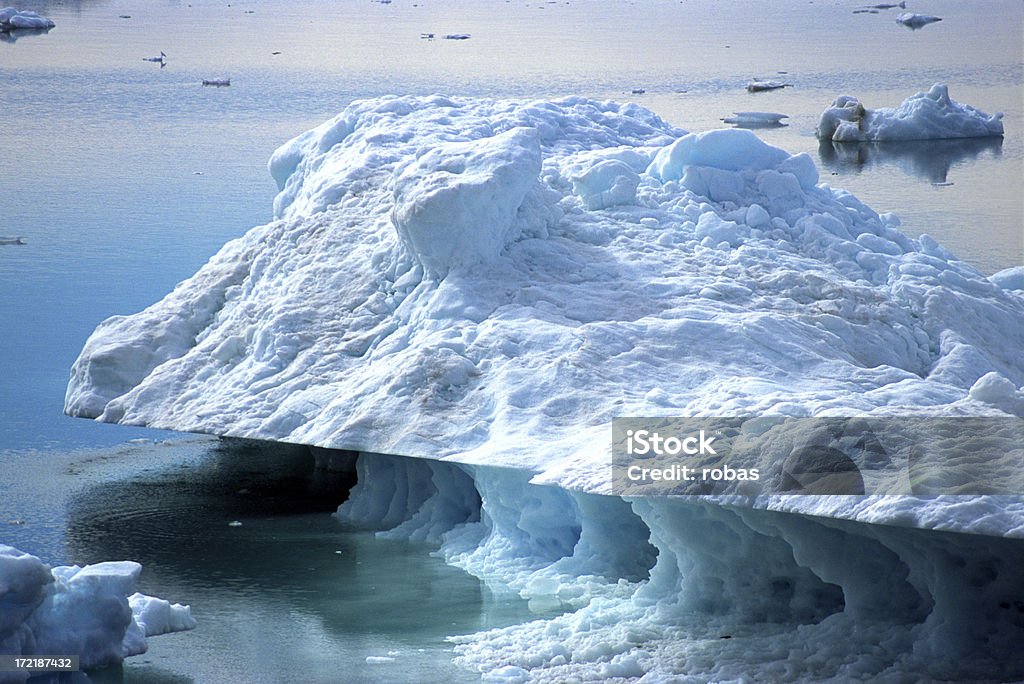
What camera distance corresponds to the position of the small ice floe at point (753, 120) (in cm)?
2030

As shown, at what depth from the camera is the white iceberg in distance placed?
1877 cm

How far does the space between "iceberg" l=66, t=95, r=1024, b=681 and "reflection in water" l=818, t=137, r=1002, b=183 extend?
754cm

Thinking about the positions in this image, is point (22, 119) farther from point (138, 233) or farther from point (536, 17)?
point (536, 17)

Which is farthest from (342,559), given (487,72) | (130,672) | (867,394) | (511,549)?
(487,72)

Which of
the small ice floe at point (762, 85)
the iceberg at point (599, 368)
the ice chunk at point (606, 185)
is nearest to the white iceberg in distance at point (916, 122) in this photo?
the small ice floe at point (762, 85)

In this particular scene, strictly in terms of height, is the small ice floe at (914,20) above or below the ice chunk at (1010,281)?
above

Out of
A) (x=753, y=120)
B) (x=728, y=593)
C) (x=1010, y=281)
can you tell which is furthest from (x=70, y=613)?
(x=753, y=120)

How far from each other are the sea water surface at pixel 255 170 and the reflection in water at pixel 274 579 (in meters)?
0.02

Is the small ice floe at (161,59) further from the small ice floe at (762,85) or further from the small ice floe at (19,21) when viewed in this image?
the small ice floe at (762,85)

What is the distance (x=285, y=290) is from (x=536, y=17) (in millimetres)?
34243

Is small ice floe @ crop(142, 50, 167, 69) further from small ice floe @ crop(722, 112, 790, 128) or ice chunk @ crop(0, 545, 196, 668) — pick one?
ice chunk @ crop(0, 545, 196, 668)

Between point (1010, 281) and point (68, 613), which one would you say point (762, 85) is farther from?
point (68, 613)

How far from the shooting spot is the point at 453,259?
8484 mm

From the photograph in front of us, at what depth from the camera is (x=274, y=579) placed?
281 inches
